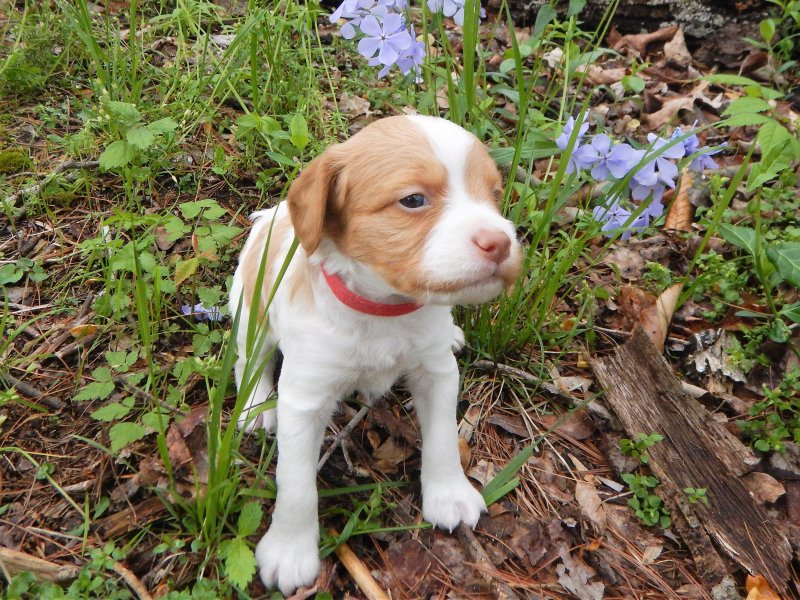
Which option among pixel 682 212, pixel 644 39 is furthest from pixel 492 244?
pixel 644 39

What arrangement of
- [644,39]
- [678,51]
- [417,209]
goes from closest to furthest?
[417,209] → [678,51] → [644,39]

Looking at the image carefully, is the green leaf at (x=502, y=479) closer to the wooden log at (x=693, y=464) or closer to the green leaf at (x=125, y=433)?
the wooden log at (x=693, y=464)

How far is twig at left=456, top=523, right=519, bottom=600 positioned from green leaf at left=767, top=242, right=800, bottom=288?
1.79 meters

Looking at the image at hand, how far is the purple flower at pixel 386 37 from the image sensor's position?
3.05 metres

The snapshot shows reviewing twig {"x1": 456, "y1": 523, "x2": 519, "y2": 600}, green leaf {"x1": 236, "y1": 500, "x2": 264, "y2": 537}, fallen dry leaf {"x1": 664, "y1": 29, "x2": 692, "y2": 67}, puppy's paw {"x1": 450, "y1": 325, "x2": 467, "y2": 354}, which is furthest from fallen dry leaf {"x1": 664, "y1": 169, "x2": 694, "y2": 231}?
green leaf {"x1": 236, "y1": 500, "x2": 264, "y2": 537}

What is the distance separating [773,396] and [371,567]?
196cm

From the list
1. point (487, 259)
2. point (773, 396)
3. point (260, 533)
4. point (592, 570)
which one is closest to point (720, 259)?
point (773, 396)

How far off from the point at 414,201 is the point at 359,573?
Result: 55.4 inches

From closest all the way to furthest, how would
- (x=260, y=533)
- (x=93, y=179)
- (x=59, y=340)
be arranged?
1. (x=260, y=533)
2. (x=59, y=340)
3. (x=93, y=179)

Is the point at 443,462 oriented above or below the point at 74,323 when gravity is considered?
above

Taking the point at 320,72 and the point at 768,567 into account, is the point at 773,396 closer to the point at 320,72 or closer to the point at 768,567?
the point at 768,567

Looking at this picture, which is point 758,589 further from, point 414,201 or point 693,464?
point 414,201

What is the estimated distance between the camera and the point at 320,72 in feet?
15.6

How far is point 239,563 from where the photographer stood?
7.50 feet
